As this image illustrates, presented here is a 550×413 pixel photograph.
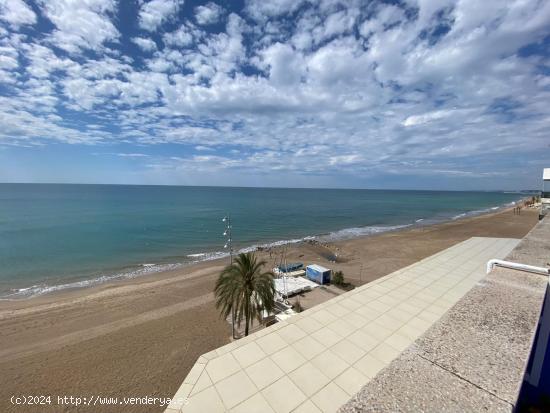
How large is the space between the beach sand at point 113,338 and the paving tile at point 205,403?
300 inches

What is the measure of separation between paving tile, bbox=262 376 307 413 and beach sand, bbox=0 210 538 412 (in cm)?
844

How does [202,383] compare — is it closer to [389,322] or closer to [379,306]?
[389,322]

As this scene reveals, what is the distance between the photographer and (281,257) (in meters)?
34.2

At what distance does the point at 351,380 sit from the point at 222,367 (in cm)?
354

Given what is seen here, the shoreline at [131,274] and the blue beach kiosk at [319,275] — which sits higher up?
the blue beach kiosk at [319,275]

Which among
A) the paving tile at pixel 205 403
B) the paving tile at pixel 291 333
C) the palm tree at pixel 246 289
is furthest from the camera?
the palm tree at pixel 246 289

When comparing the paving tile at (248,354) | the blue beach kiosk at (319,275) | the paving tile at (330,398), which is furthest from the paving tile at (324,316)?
the blue beach kiosk at (319,275)

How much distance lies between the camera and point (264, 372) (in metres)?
6.43

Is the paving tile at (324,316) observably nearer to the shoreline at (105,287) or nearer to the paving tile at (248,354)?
the paving tile at (248,354)

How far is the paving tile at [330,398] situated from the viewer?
18.3 ft

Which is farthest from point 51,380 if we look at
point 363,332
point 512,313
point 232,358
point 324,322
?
point 512,313

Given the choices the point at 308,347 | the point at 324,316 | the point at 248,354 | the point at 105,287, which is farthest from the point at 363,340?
the point at 105,287

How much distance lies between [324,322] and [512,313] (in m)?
5.78

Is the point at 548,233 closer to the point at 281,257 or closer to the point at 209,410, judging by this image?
the point at 209,410
